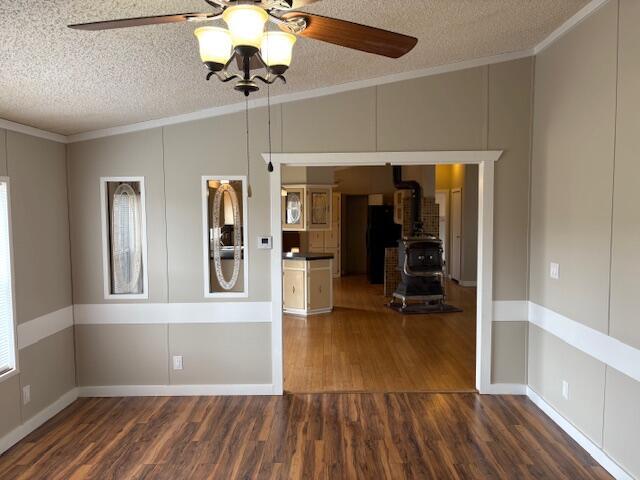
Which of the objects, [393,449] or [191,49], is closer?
[191,49]

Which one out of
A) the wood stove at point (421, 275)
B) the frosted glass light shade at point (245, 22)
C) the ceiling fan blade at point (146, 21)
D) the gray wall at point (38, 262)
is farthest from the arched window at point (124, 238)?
the wood stove at point (421, 275)

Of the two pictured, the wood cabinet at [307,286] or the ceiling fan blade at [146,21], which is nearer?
the ceiling fan blade at [146,21]

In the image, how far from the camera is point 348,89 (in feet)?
12.1

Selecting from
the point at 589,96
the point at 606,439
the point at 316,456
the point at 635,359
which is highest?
the point at 589,96

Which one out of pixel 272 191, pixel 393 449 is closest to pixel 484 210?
pixel 272 191

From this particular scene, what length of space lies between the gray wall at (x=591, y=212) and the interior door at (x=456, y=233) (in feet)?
19.2

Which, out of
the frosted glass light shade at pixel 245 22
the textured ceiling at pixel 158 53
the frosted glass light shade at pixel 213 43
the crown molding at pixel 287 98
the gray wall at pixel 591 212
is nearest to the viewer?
the frosted glass light shade at pixel 245 22

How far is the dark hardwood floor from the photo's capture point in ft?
8.83

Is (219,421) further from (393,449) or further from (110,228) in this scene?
(110,228)

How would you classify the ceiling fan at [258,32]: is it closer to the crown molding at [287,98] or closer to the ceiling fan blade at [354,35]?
the ceiling fan blade at [354,35]

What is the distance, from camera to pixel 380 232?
32.2 feet

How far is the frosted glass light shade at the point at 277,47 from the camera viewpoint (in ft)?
5.16

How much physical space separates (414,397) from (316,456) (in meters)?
1.22

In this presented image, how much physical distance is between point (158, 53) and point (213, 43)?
1.07 metres
